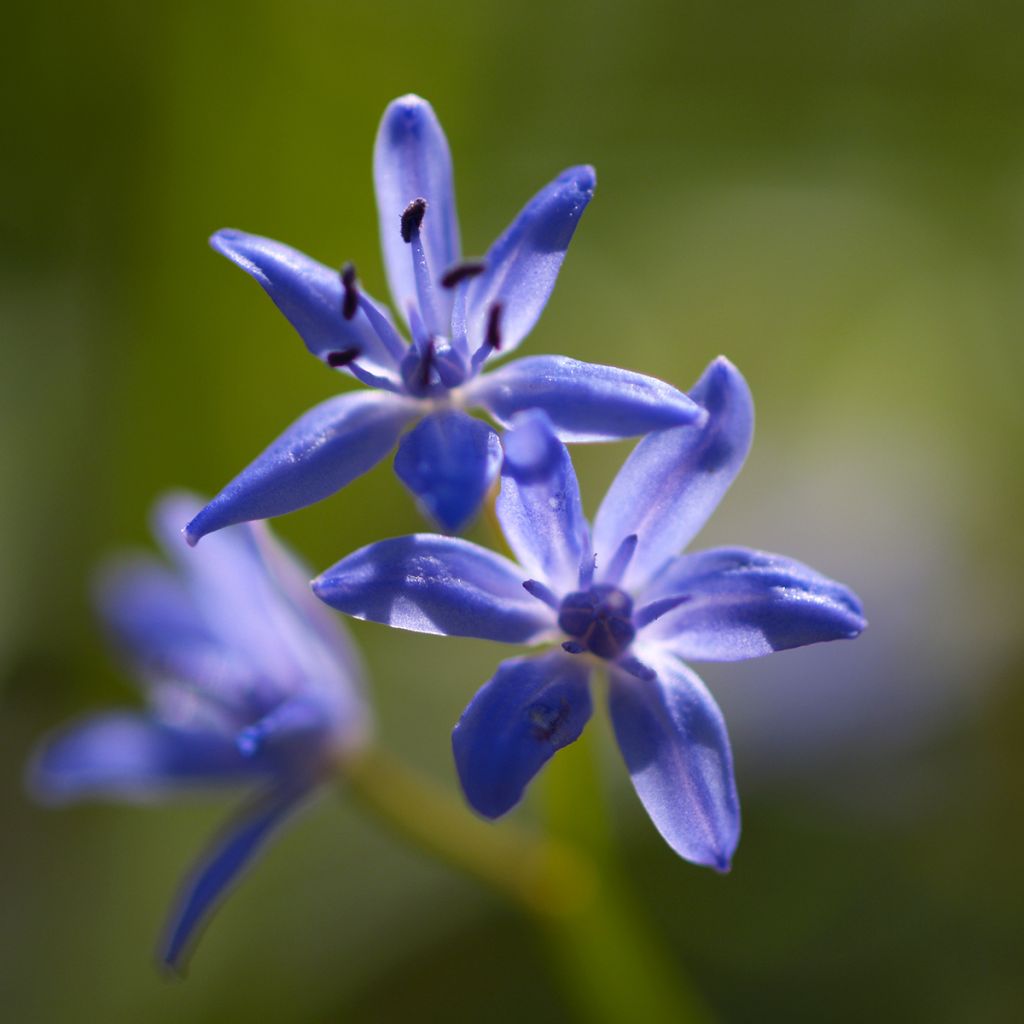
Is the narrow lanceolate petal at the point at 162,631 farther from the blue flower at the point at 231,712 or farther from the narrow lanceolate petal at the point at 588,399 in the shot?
the narrow lanceolate petal at the point at 588,399

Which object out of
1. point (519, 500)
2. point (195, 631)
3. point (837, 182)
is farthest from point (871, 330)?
point (519, 500)

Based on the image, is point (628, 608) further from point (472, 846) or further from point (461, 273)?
point (472, 846)

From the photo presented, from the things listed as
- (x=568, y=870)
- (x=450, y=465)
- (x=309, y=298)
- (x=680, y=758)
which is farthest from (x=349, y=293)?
(x=568, y=870)

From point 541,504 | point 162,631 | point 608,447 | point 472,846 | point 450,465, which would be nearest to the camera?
point 450,465

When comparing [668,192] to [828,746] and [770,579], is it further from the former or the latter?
[770,579]

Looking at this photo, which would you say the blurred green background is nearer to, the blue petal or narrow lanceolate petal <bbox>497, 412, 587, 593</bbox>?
narrow lanceolate petal <bbox>497, 412, 587, 593</bbox>

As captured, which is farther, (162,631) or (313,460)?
(162,631)

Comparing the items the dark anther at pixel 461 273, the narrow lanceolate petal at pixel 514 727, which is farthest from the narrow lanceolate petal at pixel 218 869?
the dark anther at pixel 461 273
